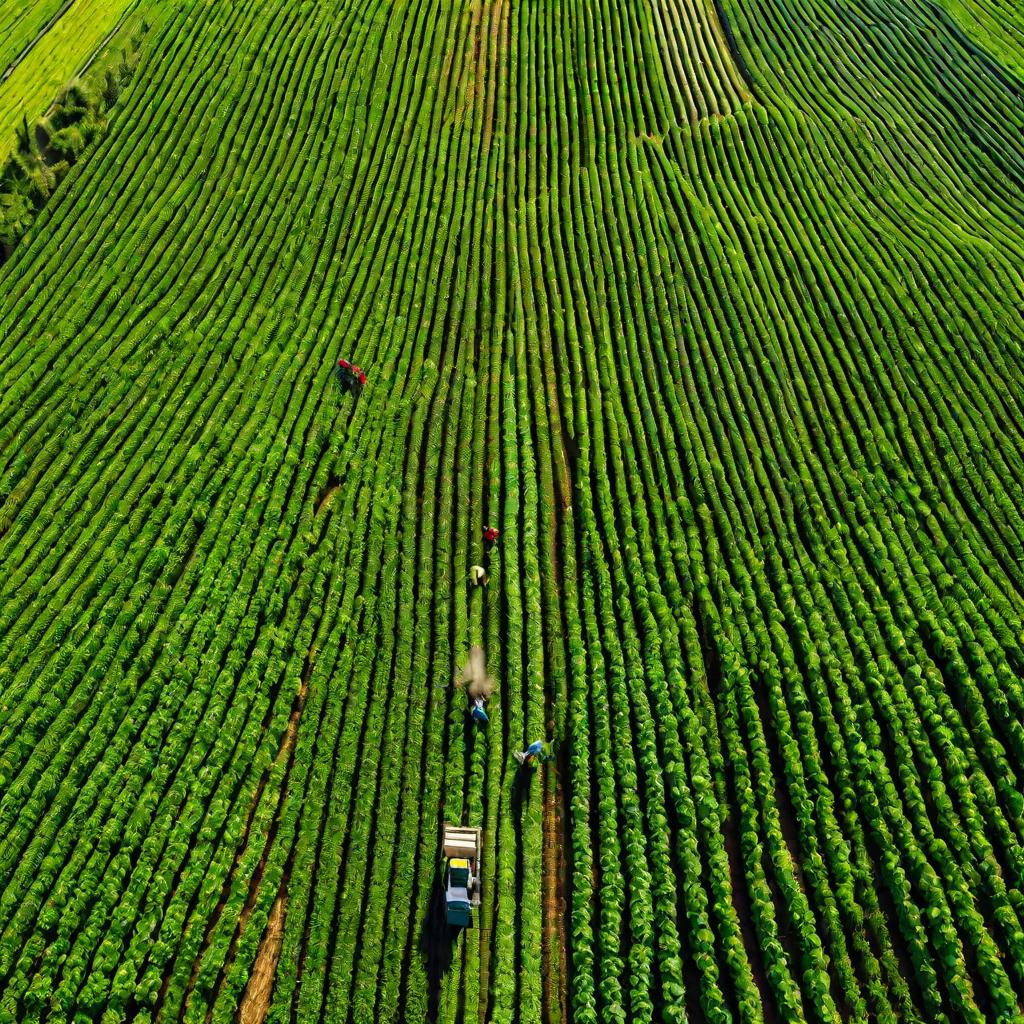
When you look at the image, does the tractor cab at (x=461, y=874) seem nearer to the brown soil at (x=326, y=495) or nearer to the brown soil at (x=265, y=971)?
the brown soil at (x=265, y=971)

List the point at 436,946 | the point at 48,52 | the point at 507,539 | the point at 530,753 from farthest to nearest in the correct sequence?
the point at 48,52, the point at 507,539, the point at 530,753, the point at 436,946

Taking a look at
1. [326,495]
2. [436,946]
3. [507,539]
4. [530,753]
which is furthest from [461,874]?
[326,495]

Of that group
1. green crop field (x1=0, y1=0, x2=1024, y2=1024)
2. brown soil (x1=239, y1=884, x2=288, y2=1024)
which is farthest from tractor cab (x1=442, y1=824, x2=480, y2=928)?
brown soil (x1=239, y1=884, x2=288, y2=1024)

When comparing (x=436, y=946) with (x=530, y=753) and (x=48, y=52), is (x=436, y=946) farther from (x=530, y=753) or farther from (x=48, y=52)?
(x=48, y=52)

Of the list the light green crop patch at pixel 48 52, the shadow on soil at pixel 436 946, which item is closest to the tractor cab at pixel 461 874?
the shadow on soil at pixel 436 946

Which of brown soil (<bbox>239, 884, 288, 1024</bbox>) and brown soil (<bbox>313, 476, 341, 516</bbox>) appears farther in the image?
brown soil (<bbox>313, 476, 341, 516</bbox>)

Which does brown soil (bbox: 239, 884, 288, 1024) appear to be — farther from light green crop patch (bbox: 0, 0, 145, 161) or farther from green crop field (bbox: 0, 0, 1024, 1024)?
light green crop patch (bbox: 0, 0, 145, 161)
